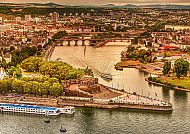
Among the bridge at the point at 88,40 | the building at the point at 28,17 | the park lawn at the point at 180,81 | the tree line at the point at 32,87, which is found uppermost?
the tree line at the point at 32,87

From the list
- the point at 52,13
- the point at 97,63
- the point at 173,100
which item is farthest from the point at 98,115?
the point at 52,13

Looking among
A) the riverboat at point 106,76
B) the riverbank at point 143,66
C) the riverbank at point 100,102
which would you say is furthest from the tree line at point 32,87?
the riverbank at point 143,66

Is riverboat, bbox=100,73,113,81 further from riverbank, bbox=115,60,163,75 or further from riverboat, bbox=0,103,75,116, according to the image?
riverboat, bbox=0,103,75,116

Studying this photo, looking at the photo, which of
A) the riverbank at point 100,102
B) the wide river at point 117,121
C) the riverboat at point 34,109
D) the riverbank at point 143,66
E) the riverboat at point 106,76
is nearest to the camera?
the wide river at point 117,121

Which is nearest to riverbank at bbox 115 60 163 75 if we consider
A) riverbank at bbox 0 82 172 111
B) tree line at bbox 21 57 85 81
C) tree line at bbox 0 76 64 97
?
tree line at bbox 21 57 85 81

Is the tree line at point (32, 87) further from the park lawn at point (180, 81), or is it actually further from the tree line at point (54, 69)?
the park lawn at point (180, 81)

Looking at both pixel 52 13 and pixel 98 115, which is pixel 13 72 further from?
pixel 52 13

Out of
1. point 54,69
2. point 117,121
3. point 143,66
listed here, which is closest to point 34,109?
point 117,121
